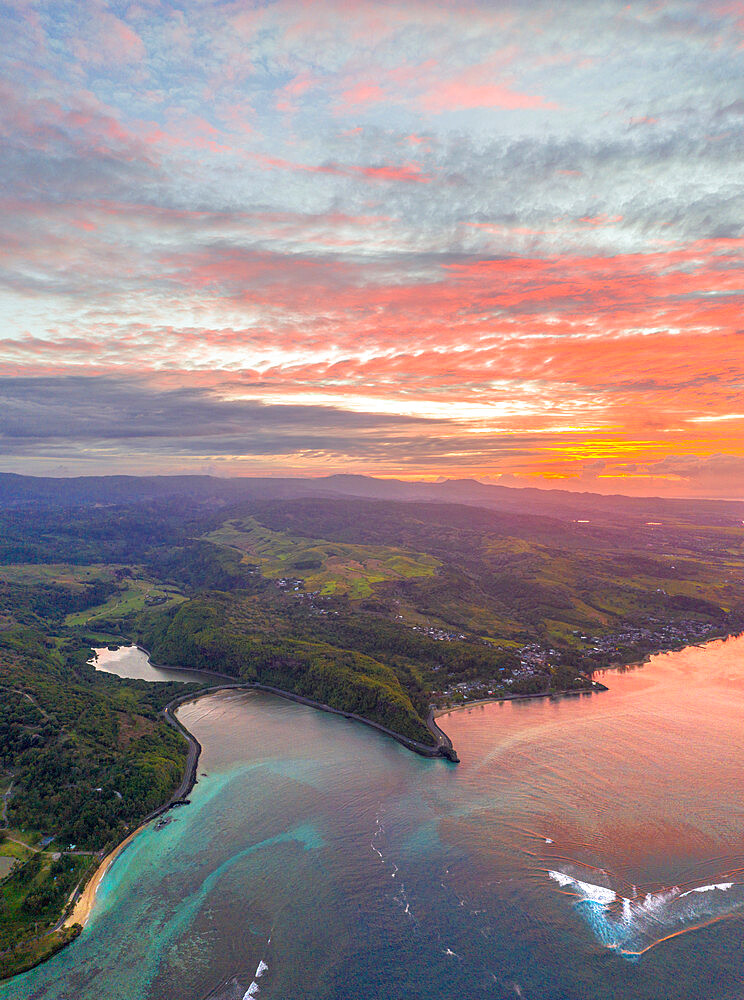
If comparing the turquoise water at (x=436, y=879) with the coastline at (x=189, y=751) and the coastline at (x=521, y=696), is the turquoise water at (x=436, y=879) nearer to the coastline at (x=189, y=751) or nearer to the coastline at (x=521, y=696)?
the coastline at (x=189, y=751)

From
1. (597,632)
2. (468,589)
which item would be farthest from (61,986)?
(468,589)

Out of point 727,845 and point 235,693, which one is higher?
point 727,845

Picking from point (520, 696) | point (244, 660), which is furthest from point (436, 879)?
point (244, 660)

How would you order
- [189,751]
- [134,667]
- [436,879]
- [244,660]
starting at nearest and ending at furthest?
[436,879]
[189,751]
[244,660]
[134,667]

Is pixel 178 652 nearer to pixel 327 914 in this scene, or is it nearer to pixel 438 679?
pixel 438 679

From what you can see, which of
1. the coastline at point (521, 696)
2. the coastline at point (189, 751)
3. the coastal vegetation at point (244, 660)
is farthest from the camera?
the coastline at point (521, 696)

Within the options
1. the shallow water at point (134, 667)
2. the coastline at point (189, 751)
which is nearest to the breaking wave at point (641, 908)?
the coastline at point (189, 751)

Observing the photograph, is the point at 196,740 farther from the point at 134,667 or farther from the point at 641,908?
the point at 641,908
